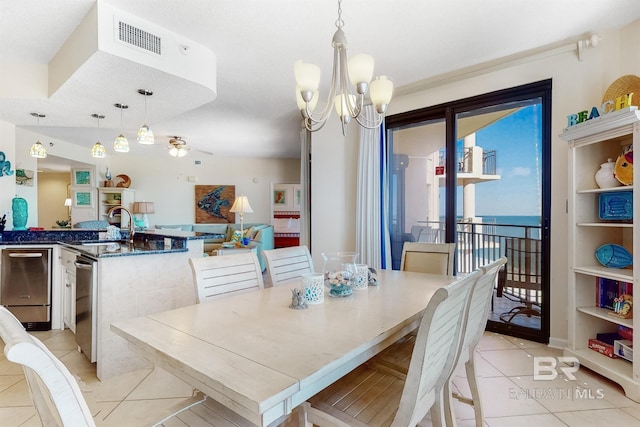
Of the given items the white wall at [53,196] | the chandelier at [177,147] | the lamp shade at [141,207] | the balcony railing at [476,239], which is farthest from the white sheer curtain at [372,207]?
the white wall at [53,196]

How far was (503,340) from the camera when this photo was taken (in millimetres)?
2906

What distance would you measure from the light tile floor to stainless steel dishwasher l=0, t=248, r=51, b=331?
2.55 feet

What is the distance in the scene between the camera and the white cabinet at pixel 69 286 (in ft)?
9.19

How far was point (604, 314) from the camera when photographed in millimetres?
2248

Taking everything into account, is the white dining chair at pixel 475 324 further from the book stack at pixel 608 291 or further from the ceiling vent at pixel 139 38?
the ceiling vent at pixel 139 38

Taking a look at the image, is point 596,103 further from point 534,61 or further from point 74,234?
point 74,234

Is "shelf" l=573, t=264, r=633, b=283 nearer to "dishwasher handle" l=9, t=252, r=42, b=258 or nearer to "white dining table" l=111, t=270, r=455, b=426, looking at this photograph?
"white dining table" l=111, t=270, r=455, b=426

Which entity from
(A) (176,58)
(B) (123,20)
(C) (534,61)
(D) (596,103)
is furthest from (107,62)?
(D) (596,103)

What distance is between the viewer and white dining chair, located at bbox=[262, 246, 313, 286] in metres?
2.09

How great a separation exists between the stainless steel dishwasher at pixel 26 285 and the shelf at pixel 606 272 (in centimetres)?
455

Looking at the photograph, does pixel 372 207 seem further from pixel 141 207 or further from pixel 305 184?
pixel 141 207

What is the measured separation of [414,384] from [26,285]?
3.76m

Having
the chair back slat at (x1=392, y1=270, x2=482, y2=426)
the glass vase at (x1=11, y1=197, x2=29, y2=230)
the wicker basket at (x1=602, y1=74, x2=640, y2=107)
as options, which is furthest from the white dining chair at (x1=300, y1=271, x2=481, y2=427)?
the glass vase at (x1=11, y1=197, x2=29, y2=230)

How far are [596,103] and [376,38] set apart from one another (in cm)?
179
